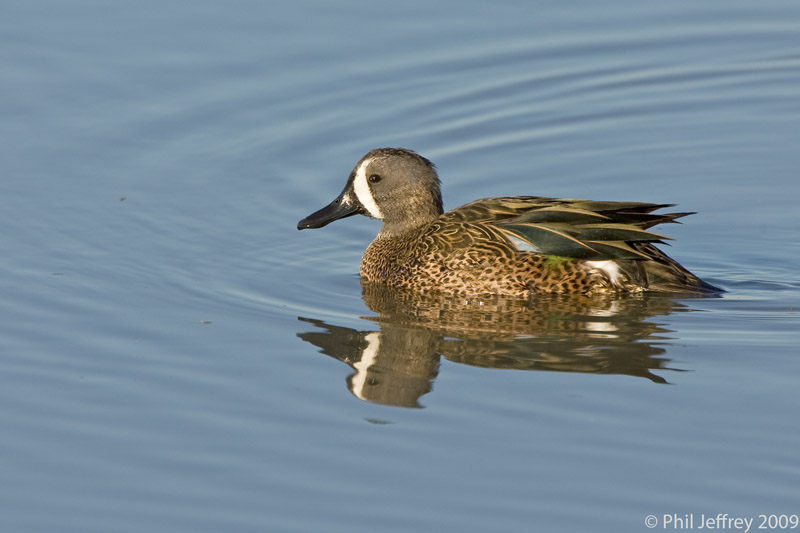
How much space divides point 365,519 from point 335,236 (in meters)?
5.28

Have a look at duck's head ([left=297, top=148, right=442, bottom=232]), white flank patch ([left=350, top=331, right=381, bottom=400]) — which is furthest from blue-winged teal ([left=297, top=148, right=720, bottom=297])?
white flank patch ([left=350, top=331, right=381, bottom=400])

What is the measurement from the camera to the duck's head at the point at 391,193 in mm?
9930

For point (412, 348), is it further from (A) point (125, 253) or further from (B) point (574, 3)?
(B) point (574, 3)

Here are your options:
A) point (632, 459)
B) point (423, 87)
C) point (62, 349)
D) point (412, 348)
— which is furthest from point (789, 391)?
point (423, 87)

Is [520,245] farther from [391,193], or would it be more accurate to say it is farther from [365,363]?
[365,363]

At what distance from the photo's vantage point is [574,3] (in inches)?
574

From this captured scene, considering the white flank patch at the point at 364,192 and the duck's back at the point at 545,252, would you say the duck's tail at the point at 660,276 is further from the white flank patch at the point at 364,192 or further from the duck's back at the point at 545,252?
the white flank patch at the point at 364,192

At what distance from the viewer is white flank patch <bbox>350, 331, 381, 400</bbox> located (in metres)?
7.33

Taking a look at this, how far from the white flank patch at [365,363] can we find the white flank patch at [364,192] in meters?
1.85

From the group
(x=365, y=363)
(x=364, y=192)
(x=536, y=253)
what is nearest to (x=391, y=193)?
(x=364, y=192)

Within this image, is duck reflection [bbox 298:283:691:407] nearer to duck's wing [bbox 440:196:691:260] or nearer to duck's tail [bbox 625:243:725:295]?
duck's tail [bbox 625:243:725:295]

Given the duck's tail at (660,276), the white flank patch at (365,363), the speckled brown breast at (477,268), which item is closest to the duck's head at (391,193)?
the speckled brown breast at (477,268)

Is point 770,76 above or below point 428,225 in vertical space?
above

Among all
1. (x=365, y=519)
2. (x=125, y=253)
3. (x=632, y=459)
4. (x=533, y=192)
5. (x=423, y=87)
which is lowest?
(x=365, y=519)
